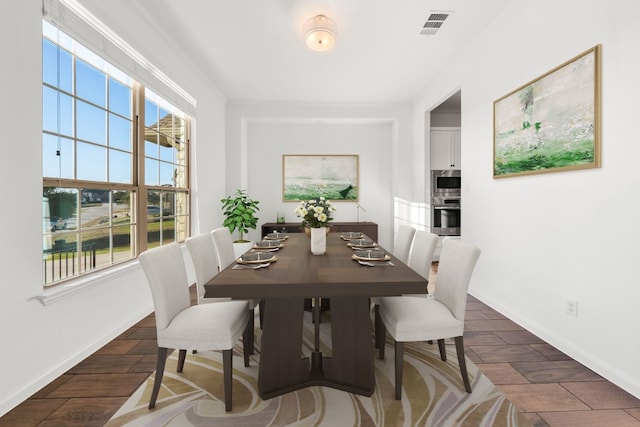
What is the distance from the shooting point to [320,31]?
2904mm

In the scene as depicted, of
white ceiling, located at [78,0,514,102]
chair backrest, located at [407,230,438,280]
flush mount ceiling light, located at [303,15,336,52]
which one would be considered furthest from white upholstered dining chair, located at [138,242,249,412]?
flush mount ceiling light, located at [303,15,336,52]

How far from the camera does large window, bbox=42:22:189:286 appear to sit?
2.19 meters

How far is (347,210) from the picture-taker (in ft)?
20.2

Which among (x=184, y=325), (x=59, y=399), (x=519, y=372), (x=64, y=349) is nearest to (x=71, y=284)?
(x=64, y=349)

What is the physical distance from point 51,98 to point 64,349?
1692mm

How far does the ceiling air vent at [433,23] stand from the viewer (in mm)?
2957

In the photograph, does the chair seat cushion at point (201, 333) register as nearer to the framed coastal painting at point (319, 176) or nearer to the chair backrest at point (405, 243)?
Result: the chair backrest at point (405, 243)

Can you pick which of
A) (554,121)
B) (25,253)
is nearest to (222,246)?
(25,253)

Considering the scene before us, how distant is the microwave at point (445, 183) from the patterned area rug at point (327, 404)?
3.53 meters

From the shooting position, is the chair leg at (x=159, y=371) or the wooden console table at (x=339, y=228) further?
the wooden console table at (x=339, y=228)

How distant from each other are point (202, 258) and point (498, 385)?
2123 millimetres

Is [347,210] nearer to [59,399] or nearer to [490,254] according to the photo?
[490,254]

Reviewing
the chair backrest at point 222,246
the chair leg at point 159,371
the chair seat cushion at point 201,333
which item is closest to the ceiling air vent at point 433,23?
the chair backrest at point 222,246

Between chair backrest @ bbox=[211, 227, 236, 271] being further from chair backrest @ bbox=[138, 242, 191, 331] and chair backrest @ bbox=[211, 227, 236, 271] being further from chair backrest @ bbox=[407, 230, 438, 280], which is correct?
chair backrest @ bbox=[407, 230, 438, 280]
